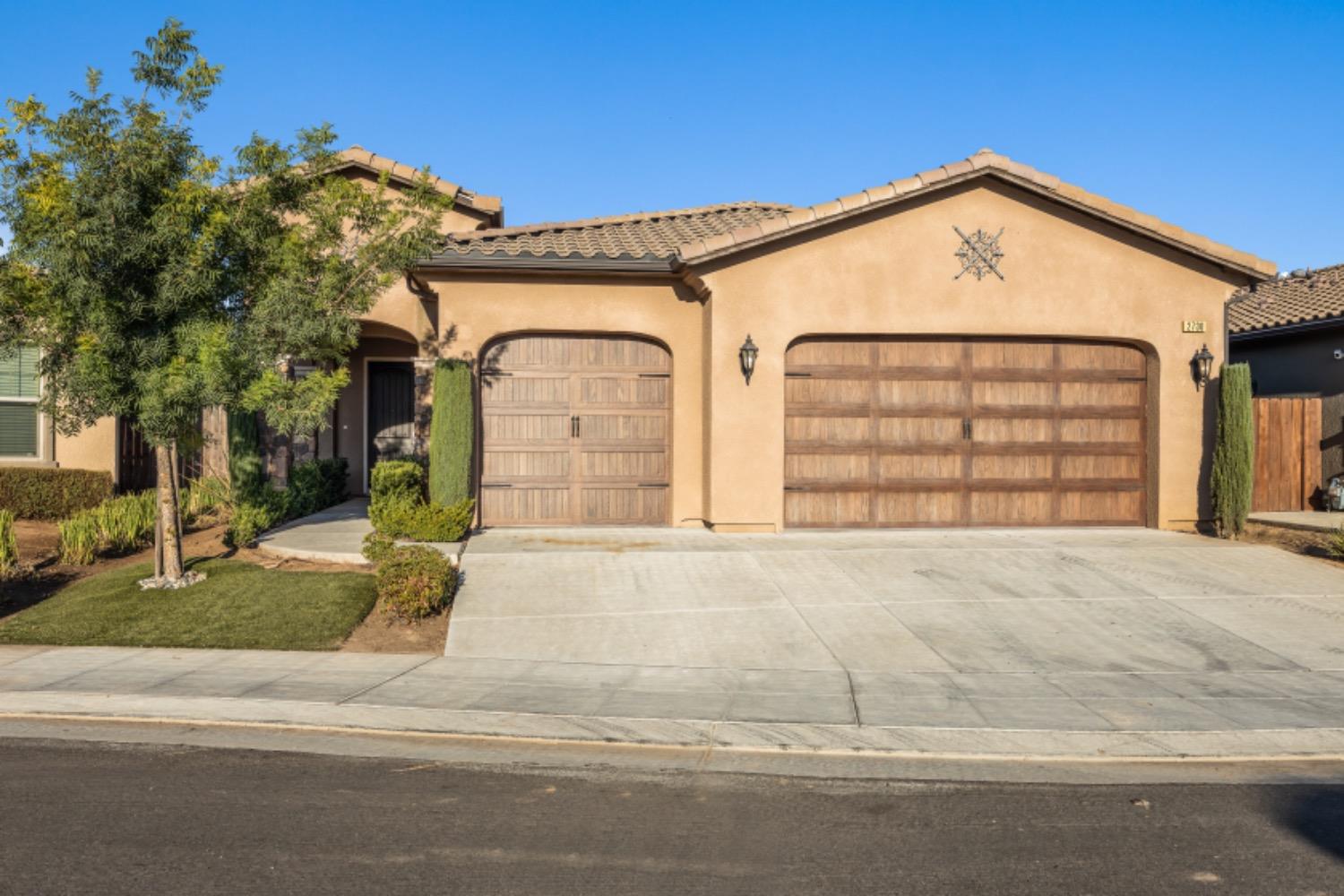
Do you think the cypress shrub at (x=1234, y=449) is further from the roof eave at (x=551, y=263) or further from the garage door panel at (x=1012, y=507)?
the roof eave at (x=551, y=263)

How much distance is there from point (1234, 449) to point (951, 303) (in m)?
4.26

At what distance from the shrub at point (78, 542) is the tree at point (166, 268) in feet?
7.36

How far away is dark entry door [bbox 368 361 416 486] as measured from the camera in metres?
18.4

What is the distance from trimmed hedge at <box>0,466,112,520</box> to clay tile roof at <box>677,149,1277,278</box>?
31.1 ft

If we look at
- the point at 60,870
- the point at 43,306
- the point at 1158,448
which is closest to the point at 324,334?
the point at 43,306

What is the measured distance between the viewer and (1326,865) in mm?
4367

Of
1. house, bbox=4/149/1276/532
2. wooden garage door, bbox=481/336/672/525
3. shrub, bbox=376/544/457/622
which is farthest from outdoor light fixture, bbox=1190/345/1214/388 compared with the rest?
shrub, bbox=376/544/457/622

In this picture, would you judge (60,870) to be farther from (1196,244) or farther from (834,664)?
(1196,244)

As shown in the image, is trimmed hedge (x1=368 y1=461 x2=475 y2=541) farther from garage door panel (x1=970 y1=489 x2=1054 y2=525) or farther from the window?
the window

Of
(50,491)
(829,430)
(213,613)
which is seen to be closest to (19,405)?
(50,491)

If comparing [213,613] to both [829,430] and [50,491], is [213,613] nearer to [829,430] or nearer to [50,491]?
[50,491]

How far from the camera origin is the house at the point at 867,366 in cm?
1310

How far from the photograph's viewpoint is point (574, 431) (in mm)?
13555

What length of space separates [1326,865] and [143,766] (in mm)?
6131
